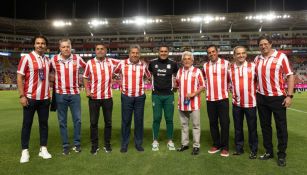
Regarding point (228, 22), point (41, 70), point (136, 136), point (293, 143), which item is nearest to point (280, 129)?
point (293, 143)

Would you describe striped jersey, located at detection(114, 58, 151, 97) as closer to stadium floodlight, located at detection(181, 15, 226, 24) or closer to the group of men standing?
the group of men standing

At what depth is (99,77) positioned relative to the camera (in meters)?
5.44

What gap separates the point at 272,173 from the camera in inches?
163

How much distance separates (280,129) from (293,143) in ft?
5.77

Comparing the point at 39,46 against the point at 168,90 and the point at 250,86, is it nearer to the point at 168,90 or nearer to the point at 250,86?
the point at 168,90

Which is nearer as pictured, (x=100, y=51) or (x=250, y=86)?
(x=250, y=86)

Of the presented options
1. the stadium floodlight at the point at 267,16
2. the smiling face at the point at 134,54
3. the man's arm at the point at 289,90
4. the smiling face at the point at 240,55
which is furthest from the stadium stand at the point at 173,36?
the man's arm at the point at 289,90

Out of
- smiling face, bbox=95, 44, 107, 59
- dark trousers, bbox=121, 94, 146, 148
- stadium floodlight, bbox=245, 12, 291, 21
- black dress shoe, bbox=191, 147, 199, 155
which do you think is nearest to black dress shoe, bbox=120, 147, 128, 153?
dark trousers, bbox=121, 94, 146, 148

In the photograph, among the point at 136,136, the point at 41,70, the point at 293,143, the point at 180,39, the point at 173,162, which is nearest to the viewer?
the point at 173,162

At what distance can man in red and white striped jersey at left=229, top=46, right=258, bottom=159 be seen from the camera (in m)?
5.03

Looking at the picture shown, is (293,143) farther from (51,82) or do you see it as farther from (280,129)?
(51,82)

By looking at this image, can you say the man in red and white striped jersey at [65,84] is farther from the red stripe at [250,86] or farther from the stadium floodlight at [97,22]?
the stadium floodlight at [97,22]

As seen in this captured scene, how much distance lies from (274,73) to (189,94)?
1.58m

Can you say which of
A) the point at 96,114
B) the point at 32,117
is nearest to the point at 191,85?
the point at 96,114
